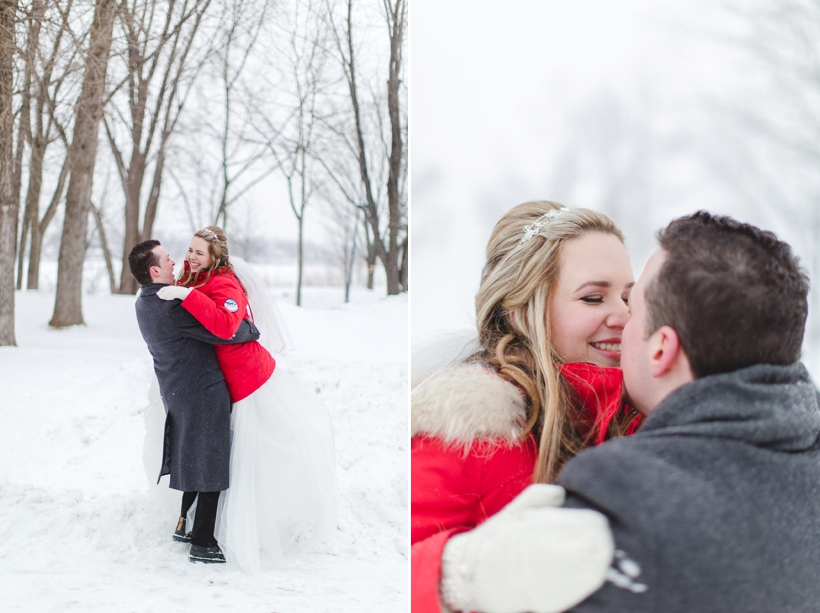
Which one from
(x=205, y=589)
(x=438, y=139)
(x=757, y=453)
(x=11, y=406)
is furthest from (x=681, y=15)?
(x=11, y=406)

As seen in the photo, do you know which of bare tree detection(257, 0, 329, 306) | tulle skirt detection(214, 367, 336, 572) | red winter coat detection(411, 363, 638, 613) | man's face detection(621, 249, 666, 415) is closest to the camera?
man's face detection(621, 249, 666, 415)

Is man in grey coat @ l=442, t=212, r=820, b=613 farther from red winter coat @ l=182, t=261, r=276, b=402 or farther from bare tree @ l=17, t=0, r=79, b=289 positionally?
bare tree @ l=17, t=0, r=79, b=289

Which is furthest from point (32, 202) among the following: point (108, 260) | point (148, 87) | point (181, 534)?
point (181, 534)

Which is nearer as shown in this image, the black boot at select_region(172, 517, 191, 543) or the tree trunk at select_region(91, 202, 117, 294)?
the black boot at select_region(172, 517, 191, 543)

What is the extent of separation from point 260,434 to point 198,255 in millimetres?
672

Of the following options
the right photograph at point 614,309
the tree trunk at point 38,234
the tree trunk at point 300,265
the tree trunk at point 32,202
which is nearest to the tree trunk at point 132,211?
the tree trunk at point 38,234

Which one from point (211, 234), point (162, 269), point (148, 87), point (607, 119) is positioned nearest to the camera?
Result: point (607, 119)

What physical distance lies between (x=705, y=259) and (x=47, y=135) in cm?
236

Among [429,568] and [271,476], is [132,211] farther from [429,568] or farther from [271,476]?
[429,568]

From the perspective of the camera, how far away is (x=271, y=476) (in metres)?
2.19

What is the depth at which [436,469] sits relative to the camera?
51.0 inches

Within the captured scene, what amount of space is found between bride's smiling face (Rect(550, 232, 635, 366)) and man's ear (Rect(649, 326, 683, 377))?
301 mm

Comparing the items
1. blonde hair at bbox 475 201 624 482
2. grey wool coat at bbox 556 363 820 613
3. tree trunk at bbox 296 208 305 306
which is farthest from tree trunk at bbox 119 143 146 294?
grey wool coat at bbox 556 363 820 613

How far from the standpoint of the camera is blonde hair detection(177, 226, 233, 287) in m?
2.08
